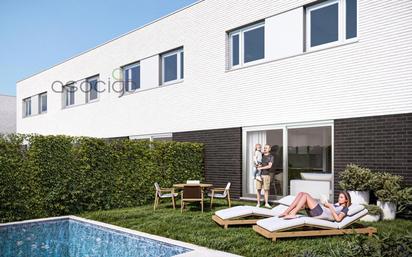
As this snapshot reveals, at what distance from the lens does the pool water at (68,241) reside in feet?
23.8

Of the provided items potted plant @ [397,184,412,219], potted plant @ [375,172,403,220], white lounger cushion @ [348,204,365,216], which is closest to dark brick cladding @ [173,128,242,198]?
potted plant @ [375,172,403,220]

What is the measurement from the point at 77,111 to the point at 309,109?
45.2 feet

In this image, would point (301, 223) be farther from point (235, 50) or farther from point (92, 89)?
point (92, 89)

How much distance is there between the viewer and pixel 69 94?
21891 mm

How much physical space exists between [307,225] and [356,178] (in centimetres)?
269

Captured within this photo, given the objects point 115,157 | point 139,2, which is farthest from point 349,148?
point 139,2

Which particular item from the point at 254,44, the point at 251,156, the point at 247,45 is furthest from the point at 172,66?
the point at 251,156

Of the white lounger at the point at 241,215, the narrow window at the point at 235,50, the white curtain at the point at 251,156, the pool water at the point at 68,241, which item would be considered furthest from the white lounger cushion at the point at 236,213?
the narrow window at the point at 235,50

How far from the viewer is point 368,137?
30.5 ft

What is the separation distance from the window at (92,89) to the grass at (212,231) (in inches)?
401

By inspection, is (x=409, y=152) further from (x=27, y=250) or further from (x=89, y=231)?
(x=27, y=250)

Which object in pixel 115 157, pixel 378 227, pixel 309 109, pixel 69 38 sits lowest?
pixel 378 227

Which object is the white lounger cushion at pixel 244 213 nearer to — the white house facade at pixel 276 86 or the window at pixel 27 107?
the white house facade at pixel 276 86

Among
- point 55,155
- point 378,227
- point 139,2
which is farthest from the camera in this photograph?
point 139,2
